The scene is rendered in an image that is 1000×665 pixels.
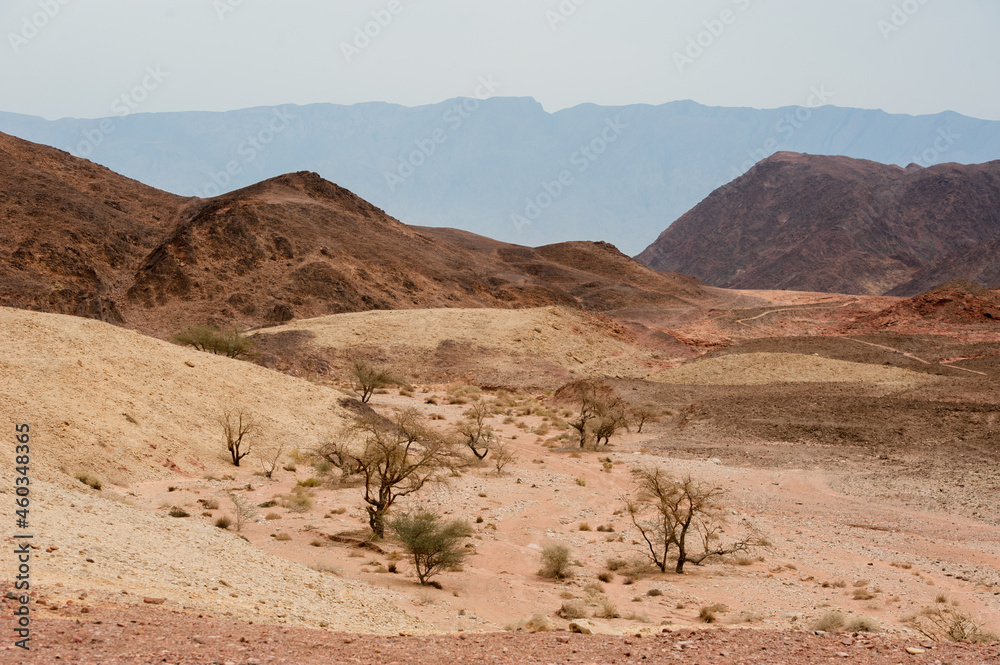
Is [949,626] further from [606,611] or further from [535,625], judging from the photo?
[535,625]

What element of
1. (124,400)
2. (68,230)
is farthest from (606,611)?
(68,230)

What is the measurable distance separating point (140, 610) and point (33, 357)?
40.9 ft

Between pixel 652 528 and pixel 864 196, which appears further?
pixel 864 196

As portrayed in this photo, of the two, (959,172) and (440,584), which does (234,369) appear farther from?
(959,172)

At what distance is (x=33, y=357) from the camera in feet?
55.2

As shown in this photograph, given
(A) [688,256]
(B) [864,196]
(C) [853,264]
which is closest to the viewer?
(C) [853,264]

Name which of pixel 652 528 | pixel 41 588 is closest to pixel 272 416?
pixel 652 528

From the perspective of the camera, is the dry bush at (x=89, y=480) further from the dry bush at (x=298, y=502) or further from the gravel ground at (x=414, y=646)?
the gravel ground at (x=414, y=646)

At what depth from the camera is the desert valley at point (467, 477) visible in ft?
25.4

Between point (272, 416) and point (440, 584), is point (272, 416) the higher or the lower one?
the higher one

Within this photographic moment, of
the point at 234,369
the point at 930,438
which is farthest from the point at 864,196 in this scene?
the point at 234,369

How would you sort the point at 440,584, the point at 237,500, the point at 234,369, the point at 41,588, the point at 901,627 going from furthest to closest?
1. the point at 234,369
2. the point at 237,500
3. the point at 440,584
4. the point at 901,627
5. the point at 41,588

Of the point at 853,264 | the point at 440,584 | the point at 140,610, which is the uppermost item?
the point at 853,264

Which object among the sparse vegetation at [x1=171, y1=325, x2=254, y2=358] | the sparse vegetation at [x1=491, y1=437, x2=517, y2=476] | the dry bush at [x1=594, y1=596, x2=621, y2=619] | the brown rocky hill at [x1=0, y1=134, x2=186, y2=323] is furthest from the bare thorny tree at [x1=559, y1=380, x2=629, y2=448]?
the brown rocky hill at [x1=0, y1=134, x2=186, y2=323]
